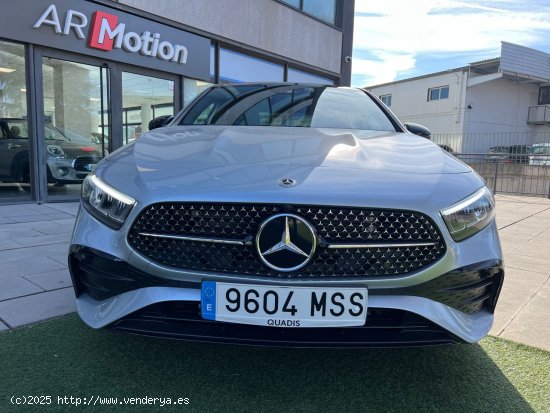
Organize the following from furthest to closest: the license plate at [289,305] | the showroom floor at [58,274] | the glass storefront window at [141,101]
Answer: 1. the glass storefront window at [141,101]
2. the showroom floor at [58,274]
3. the license plate at [289,305]

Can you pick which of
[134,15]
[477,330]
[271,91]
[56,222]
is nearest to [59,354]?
[477,330]

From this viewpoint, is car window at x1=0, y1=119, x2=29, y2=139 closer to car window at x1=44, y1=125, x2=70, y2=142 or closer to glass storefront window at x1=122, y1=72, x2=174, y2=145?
car window at x1=44, y1=125, x2=70, y2=142

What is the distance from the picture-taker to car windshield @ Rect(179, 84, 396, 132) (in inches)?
108

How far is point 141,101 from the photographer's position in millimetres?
7805

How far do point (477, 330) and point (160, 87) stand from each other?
755 cm

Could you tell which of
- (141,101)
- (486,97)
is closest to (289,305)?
(141,101)

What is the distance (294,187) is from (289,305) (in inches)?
16.3

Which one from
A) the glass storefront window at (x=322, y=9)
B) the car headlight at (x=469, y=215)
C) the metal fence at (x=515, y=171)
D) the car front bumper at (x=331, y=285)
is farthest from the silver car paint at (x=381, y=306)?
the glass storefront window at (x=322, y=9)

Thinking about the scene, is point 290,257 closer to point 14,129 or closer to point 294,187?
point 294,187

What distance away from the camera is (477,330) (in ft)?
5.39

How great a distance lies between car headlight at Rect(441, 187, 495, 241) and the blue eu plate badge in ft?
2.81

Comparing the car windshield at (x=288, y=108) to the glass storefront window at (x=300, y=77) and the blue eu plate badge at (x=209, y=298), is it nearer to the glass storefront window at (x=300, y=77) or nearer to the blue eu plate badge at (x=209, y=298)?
the blue eu plate badge at (x=209, y=298)

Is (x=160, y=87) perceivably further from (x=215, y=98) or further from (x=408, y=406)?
(x=408, y=406)

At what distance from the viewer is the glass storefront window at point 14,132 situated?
613 centimetres
